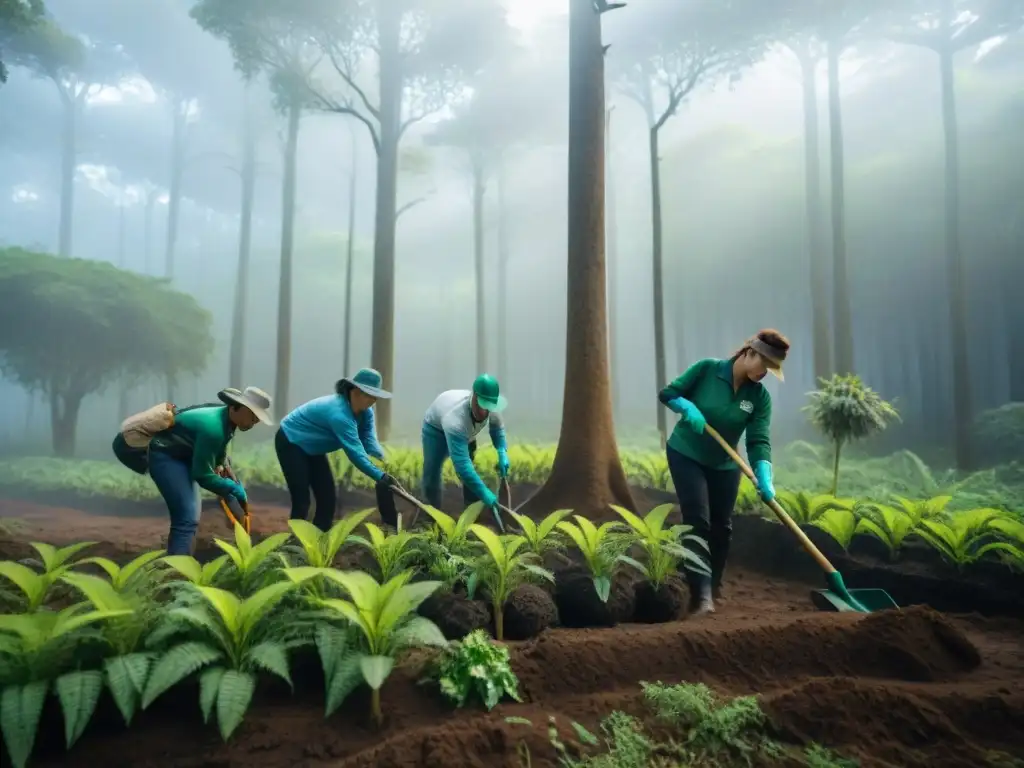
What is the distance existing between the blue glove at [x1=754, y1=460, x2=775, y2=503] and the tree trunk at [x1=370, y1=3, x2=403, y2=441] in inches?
269

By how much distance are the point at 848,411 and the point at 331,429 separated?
17.4 feet

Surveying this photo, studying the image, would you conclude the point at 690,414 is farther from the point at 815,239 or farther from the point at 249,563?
the point at 815,239

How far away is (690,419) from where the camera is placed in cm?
367

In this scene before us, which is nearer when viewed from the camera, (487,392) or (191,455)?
(191,455)

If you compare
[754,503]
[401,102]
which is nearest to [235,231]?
[401,102]

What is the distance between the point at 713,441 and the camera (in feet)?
12.5

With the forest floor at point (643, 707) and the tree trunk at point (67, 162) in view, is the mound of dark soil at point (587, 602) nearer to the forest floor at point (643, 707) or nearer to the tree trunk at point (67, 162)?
the forest floor at point (643, 707)

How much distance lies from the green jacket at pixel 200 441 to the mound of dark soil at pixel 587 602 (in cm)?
232

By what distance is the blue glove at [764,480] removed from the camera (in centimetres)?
359

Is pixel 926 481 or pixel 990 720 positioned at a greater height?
pixel 926 481

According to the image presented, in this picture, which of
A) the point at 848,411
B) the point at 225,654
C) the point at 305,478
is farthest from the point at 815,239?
the point at 225,654

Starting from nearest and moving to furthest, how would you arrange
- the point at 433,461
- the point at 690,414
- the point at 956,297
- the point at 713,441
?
the point at 690,414 < the point at 713,441 < the point at 433,461 < the point at 956,297

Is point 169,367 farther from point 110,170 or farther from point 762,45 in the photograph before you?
point 762,45

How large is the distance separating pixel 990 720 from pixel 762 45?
475 inches
